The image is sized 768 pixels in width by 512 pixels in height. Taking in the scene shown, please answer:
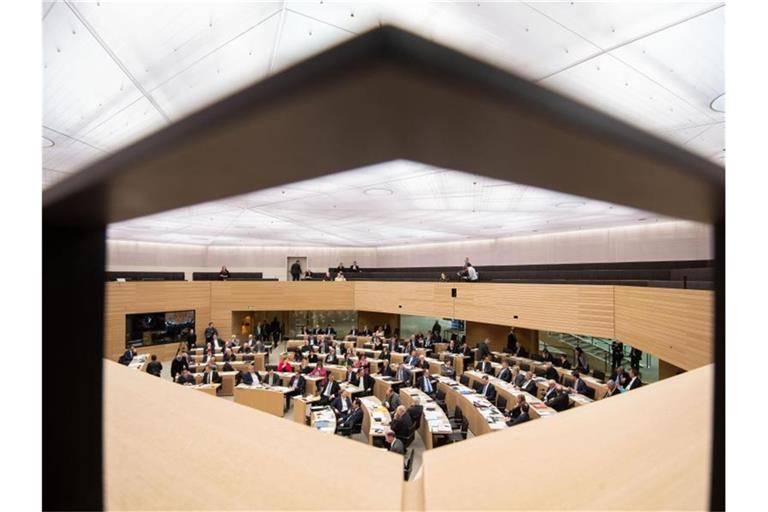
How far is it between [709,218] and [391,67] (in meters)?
0.86

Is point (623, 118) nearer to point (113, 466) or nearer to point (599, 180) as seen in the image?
point (599, 180)

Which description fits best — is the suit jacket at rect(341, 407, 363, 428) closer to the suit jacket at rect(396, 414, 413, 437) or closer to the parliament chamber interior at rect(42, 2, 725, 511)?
the parliament chamber interior at rect(42, 2, 725, 511)

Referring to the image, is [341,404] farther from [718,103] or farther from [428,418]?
[718,103]

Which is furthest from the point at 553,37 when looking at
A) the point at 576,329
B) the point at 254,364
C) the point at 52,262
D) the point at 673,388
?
the point at 254,364

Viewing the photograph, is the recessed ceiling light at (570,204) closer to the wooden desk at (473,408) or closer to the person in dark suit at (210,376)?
the wooden desk at (473,408)

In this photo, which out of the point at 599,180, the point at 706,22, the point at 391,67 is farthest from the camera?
the point at 706,22

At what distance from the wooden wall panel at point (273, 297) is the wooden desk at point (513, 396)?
32.4 feet

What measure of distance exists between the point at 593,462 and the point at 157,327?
1949cm

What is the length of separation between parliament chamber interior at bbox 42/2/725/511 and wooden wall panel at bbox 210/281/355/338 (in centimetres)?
804

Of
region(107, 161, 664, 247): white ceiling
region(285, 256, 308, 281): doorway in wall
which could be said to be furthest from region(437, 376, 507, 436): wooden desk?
region(285, 256, 308, 281): doorway in wall

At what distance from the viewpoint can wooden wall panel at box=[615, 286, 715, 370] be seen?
22.9 feet

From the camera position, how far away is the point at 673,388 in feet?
6.14

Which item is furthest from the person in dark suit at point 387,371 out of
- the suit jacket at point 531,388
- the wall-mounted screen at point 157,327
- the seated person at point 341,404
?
the wall-mounted screen at point 157,327

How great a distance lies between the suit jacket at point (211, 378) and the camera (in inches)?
423
